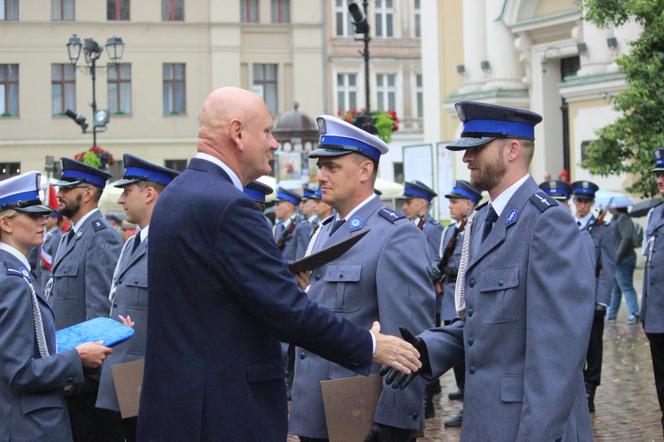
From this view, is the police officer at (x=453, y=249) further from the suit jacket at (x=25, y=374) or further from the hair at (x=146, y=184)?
the suit jacket at (x=25, y=374)

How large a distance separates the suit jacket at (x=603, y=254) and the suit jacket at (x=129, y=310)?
18.9ft

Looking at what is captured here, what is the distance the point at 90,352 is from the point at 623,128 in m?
10.1

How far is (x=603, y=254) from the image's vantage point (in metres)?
11.8

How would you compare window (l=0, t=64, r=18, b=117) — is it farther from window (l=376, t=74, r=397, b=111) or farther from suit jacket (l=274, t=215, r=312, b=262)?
suit jacket (l=274, t=215, r=312, b=262)

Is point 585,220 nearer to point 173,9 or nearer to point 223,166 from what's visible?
point 223,166

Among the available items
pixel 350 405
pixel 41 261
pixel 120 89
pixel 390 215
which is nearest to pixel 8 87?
pixel 120 89

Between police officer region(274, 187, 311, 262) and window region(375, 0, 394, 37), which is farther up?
window region(375, 0, 394, 37)

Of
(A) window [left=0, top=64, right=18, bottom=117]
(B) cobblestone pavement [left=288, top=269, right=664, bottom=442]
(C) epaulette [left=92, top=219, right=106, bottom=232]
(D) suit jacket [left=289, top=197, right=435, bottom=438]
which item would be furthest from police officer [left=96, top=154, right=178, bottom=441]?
(A) window [left=0, top=64, right=18, bottom=117]

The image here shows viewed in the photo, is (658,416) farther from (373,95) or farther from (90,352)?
(373,95)

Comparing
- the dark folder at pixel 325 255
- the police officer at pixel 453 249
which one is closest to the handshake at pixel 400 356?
the dark folder at pixel 325 255

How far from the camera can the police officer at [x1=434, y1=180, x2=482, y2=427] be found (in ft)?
39.8

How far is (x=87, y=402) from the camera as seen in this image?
7.31 m

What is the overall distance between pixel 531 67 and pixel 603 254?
18542 mm

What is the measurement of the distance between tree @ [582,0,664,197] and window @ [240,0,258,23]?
40.5 meters
